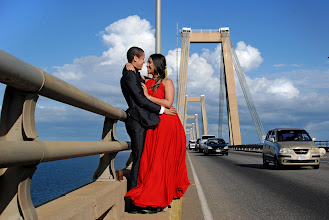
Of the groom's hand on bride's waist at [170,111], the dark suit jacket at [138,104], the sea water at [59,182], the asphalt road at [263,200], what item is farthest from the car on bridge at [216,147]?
the dark suit jacket at [138,104]

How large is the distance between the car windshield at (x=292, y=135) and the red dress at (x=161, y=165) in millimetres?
12019

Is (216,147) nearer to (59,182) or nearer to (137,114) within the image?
(59,182)

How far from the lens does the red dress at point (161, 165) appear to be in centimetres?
444

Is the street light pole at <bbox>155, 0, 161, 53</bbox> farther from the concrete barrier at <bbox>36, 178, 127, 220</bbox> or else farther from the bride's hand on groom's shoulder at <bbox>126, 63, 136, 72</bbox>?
the concrete barrier at <bbox>36, 178, 127, 220</bbox>

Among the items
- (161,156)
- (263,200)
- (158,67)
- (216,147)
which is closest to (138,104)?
(158,67)

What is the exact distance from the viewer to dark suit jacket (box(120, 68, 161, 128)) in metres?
4.63

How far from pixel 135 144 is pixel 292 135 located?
505 inches

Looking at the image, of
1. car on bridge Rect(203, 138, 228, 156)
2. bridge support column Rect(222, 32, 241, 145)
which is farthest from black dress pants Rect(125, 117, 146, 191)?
bridge support column Rect(222, 32, 241, 145)

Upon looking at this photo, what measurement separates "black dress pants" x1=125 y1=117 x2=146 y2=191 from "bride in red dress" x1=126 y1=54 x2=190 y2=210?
→ 53 mm

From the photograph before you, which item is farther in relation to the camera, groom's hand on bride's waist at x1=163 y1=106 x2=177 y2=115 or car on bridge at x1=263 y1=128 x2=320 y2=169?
car on bridge at x1=263 y1=128 x2=320 y2=169

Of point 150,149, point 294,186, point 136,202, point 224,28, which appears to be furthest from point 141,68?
point 224,28

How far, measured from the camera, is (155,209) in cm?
450

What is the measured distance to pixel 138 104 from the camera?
468 centimetres

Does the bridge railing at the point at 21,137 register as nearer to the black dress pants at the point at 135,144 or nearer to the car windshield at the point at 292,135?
the black dress pants at the point at 135,144
